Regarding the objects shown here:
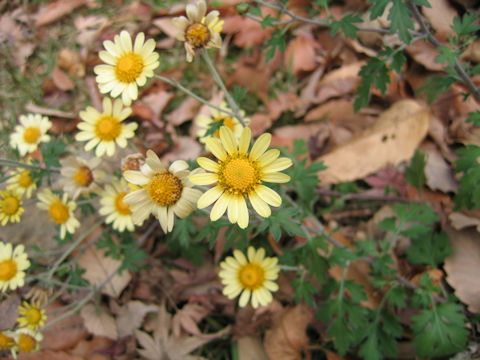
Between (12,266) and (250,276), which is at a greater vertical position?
(250,276)

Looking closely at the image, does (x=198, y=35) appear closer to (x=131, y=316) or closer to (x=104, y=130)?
(x=104, y=130)

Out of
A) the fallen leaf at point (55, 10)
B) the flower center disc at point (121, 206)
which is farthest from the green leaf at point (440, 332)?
the fallen leaf at point (55, 10)

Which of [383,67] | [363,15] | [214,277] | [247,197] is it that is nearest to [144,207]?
[247,197]

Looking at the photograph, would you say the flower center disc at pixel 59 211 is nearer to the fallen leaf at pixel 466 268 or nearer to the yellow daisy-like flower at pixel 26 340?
the yellow daisy-like flower at pixel 26 340

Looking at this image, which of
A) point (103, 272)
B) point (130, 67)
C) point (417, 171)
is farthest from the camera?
point (103, 272)

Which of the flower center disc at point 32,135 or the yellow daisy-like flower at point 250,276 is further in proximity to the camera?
the flower center disc at point 32,135

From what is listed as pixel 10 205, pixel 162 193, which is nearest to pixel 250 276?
pixel 162 193

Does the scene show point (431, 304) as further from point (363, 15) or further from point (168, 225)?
point (363, 15)
